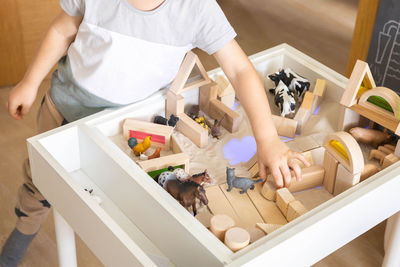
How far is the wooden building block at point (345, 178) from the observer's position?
0.93 metres

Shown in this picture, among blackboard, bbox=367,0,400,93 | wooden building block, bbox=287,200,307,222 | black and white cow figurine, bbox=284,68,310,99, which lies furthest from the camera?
blackboard, bbox=367,0,400,93

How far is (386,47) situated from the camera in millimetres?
1854

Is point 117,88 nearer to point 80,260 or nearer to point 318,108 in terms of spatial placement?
point 318,108

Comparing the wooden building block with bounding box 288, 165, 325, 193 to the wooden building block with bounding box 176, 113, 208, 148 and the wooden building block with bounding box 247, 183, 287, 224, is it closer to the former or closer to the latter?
the wooden building block with bounding box 247, 183, 287, 224

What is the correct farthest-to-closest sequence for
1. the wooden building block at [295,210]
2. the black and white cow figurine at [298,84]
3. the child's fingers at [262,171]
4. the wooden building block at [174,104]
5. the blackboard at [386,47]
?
the blackboard at [386,47]
the black and white cow figurine at [298,84]
the wooden building block at [174,104]
the child's fingers at [262,171]
the wooden building block at [295,210]

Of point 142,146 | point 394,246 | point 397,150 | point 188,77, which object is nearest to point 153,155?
point 142,146

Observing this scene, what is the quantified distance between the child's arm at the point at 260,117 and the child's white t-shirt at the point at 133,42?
1.6 inches

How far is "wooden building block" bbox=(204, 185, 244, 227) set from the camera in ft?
2.99

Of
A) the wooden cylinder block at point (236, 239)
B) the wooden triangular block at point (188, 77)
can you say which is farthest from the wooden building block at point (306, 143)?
the wooden cylinder block at point (236, 239)

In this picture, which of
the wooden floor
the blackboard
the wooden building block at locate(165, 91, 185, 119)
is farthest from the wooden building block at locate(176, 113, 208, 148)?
the blackboard

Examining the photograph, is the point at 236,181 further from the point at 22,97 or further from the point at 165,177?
the point at 22,97

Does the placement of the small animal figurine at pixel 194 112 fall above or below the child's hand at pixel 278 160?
below

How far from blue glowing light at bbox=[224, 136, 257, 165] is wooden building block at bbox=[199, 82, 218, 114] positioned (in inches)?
4.3

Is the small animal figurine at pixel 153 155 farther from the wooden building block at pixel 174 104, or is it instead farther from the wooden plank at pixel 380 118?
the wooden plank at pixel 380 118
